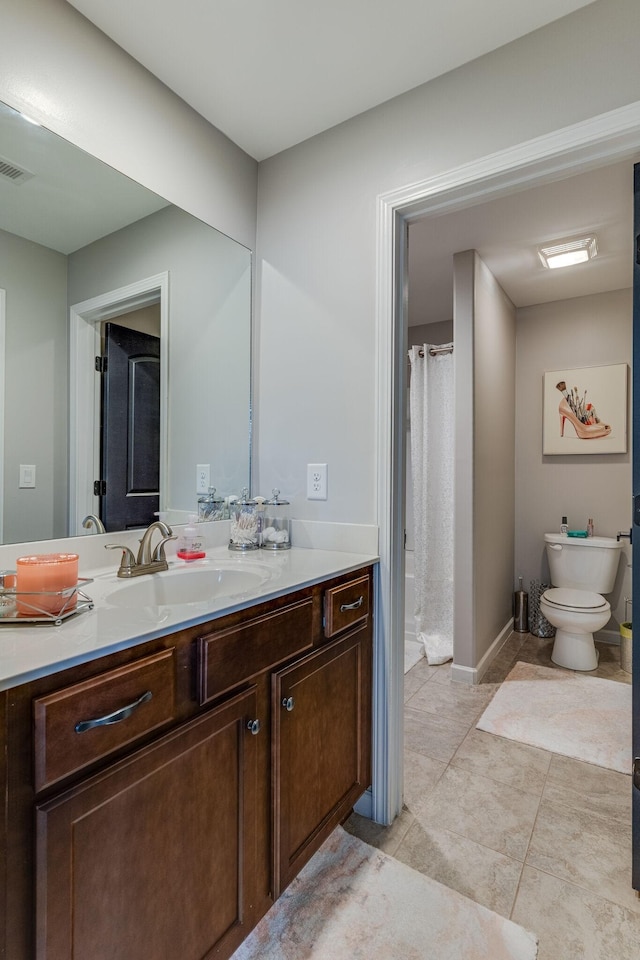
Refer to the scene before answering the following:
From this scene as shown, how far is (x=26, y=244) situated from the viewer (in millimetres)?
1243

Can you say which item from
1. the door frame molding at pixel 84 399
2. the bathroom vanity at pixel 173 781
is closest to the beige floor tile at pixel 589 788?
the bathroom vanity at pixel 173 781

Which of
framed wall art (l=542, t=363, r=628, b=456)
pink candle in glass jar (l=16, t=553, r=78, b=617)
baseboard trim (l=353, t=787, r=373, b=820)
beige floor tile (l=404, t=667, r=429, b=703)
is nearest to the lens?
pink candle in glass jar (l=16, t=553, r=78, b=617)

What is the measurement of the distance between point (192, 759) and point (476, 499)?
2.18 meters

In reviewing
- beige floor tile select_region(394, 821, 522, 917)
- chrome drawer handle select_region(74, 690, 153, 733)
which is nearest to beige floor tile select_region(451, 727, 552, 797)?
beige floor tile select_region(394, 821, 522, 917)

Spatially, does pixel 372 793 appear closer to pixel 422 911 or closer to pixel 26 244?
pixel 422 911

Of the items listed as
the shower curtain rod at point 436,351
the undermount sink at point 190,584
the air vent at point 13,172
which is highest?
the shower curtain rod at point 436,351

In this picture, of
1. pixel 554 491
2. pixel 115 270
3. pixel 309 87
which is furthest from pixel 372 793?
pixel 554 491

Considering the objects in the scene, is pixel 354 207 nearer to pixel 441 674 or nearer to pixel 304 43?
pixel 304 43

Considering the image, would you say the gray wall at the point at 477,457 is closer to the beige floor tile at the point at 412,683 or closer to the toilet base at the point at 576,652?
the beige floor tile at the point at 412,683

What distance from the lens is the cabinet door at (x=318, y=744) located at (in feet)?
3.81

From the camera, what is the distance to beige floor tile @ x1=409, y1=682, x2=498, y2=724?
2.35 metres

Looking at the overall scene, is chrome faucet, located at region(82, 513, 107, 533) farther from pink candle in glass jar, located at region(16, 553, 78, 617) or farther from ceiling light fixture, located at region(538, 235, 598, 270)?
ceiling light fixture, located at region(538, 235, 598, 270)

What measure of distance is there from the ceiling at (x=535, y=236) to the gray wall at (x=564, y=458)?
0.55 feet

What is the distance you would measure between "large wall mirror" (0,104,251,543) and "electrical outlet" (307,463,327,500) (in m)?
0.34
